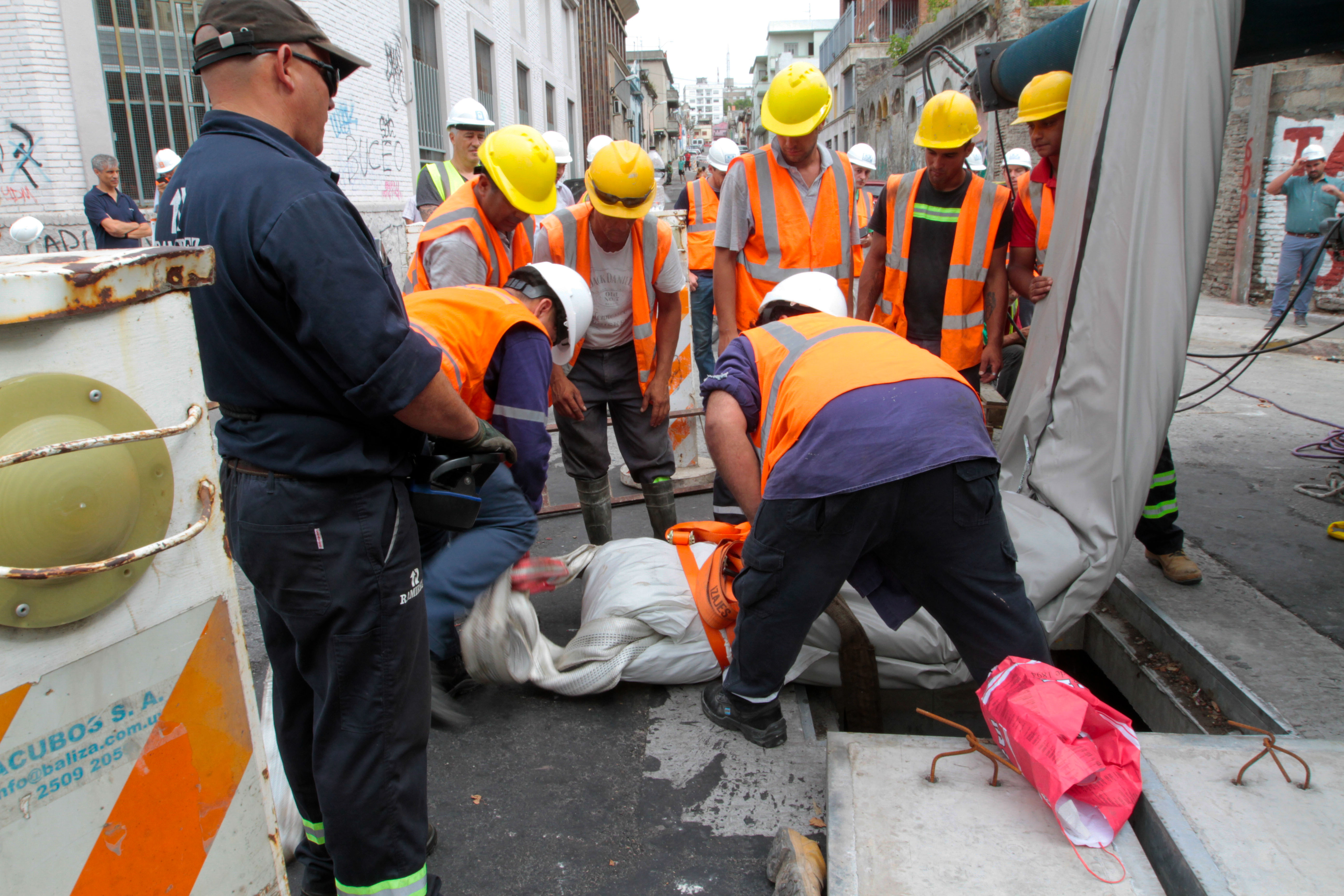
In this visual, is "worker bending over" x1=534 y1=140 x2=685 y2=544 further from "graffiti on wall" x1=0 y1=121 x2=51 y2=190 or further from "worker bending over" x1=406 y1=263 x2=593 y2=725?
"graffiti on wall" x1=0 y1=121 x2=51 y2=190

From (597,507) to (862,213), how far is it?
Answer: 5084 mm

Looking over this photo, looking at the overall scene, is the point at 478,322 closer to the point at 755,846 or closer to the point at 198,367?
the point at 198,367

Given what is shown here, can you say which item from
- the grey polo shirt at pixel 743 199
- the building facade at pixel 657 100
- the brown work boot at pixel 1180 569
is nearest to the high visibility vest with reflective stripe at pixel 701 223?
the grey polo shirt at pixel 743 199

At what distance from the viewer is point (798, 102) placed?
3.68m

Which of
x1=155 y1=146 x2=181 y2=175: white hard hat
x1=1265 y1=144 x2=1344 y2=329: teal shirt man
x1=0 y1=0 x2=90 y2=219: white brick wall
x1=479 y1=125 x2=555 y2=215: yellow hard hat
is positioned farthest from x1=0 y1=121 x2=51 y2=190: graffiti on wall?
x1=1265 y1=144 x2=1344 y2=329: teal shirt man

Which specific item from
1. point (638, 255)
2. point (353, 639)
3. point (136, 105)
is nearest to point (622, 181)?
point (638, 255)

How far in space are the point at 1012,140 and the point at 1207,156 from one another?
1519 cm

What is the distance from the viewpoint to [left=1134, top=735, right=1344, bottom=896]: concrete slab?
1652 mm

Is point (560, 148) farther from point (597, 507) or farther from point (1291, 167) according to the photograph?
point (1291, 167)

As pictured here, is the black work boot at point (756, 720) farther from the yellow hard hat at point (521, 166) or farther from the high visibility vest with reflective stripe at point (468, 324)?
the yellow hard hat at point (521, 166)

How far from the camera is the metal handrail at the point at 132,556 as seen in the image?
100 cm

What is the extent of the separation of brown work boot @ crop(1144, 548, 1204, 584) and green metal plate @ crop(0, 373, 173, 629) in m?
3.30

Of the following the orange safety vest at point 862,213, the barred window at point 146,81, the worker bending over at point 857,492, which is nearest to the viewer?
the worker bending over at point 857,492

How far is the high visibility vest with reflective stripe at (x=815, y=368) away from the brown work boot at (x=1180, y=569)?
1.45m
